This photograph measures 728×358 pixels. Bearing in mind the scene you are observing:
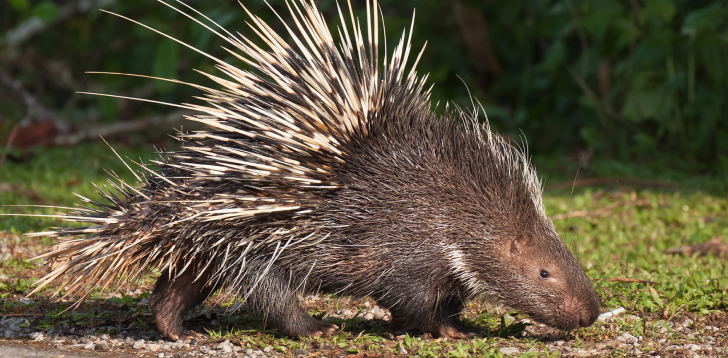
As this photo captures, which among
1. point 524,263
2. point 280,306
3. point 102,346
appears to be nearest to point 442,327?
point 524,263

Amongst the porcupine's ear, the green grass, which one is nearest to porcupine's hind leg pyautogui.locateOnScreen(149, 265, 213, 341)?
the green grass

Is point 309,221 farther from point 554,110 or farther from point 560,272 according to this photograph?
point 554,110

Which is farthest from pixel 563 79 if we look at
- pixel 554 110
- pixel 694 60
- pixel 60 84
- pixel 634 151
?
pixel 60 84

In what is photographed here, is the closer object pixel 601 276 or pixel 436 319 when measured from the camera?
pixel 436 319

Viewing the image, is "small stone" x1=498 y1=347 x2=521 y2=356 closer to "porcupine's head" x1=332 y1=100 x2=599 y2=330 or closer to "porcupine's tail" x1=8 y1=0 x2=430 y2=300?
"porcupine's head" x1=332 y1=100 x2=599 y2=330

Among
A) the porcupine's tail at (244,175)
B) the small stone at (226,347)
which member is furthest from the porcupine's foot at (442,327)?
the small stone at (226,347)

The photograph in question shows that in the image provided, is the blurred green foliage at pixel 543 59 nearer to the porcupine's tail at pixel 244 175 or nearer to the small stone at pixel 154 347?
the porcupine's tail at pixel 244 175

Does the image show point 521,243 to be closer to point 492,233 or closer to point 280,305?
point 492,233
